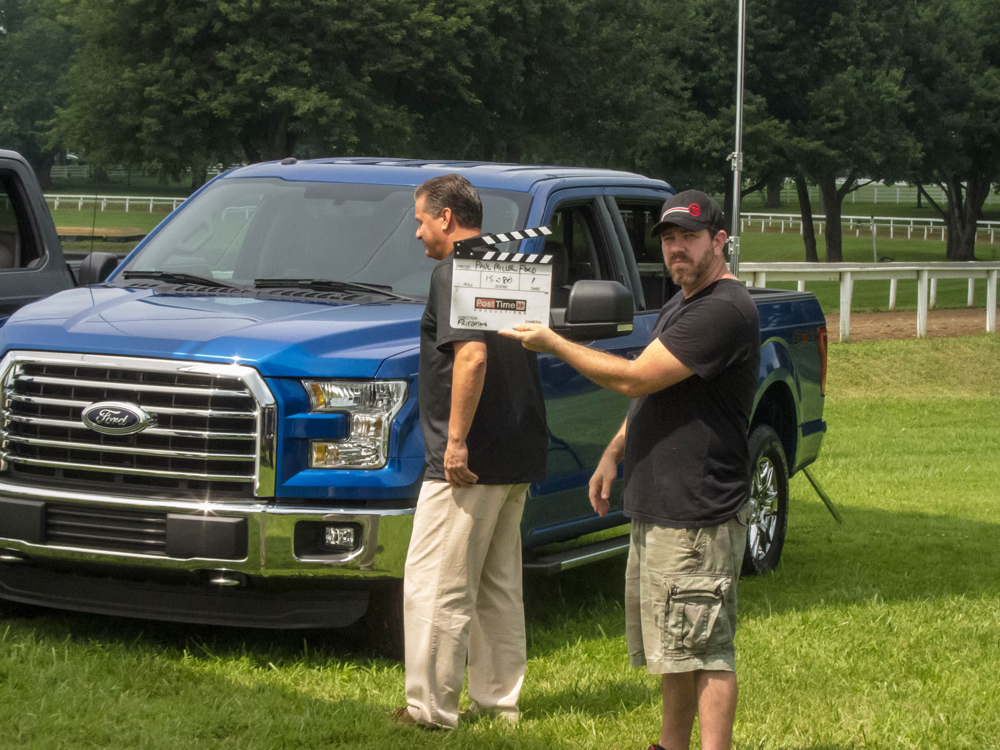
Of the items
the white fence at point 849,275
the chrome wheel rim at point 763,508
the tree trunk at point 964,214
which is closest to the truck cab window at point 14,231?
the chrome wheel rim at point 763,508

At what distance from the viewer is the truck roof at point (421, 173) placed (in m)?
6.76

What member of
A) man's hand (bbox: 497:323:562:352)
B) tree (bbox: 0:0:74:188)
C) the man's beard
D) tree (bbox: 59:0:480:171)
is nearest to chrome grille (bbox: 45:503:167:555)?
man's hand (bbox: 497:323:562:352)

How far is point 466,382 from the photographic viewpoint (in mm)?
4711

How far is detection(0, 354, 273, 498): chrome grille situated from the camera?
5355 mm

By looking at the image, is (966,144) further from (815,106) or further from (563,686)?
(563,686)

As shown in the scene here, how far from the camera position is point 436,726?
4.93 m

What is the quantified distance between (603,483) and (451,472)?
48 centimetres

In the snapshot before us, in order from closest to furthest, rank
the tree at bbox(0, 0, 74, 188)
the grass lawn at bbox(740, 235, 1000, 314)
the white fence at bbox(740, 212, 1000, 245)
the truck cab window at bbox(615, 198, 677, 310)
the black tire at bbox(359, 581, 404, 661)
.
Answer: the black tire at bbox(359, 581, 404, 661)
the truck cab window at bbox(615, 198, 677, 310)
the grass lawn at bbox(740, 235, 1000, 314)
the tree at bbox(0, 0, 74, 188)
the white fence at bbox(740, 212, 1000, 245)

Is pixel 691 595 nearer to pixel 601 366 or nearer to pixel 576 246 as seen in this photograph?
pixel 601 366

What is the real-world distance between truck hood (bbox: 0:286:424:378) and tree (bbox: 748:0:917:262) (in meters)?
38.0

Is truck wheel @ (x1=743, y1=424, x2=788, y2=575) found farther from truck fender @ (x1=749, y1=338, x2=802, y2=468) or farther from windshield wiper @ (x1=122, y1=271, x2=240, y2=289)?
windshield wiper @ (x1=122, y1=271, x2=240, y2=289)

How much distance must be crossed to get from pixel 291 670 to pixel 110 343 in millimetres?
1395

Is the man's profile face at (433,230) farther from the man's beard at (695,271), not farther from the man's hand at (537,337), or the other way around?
the man's beard at (695,271)

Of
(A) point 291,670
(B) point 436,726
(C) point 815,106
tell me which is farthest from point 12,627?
(C) point 815,106
